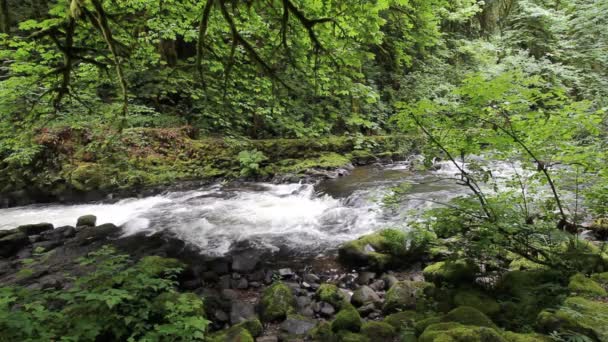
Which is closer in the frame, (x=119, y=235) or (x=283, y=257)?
(x=283, y=257)

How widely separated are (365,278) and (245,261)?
2.14 metres

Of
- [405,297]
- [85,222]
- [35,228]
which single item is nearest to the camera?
[405,297]

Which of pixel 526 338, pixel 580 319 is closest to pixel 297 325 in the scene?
pixel 526 338

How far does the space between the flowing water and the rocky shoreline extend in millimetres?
632

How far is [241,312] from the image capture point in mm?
4504

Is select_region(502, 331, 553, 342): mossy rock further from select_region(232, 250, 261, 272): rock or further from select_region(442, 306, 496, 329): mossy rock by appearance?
select_region(232, 250, 261, 272): rock

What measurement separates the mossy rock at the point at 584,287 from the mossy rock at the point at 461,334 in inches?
45.4

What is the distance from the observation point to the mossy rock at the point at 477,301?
3.30 meters

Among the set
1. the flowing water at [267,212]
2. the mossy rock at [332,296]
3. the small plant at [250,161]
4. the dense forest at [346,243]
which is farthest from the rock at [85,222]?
the mossy rock at [332,296]

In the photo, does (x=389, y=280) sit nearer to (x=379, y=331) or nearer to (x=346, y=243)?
(x=346, y=243)

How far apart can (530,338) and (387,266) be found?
10.5 feet

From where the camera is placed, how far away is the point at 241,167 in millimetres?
12617

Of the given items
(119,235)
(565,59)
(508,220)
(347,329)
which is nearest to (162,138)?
(119,235)

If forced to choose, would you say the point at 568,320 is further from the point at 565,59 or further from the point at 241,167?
the point at 565,59
